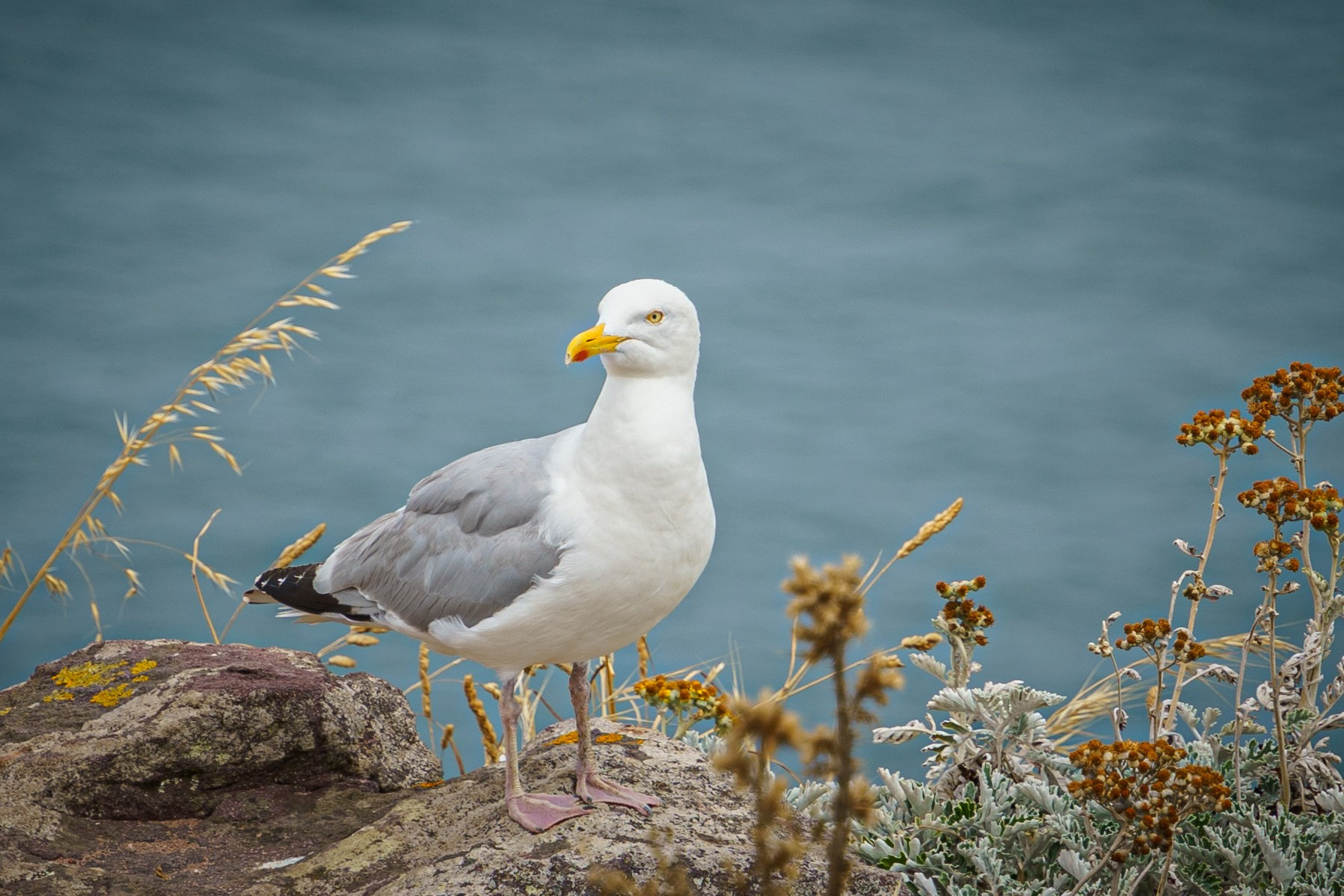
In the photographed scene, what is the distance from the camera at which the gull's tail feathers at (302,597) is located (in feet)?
12.3

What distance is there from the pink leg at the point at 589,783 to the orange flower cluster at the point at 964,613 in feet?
3.16

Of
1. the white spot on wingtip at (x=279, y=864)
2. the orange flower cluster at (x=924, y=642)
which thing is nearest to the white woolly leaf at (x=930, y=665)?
the orange flower cluster at (x=924, y=642)

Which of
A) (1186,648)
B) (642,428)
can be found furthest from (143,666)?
(1186,648)

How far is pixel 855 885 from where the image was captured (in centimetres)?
317

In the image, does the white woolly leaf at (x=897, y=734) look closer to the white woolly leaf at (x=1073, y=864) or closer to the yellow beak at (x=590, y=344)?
the white woolly leaf at (x=1073, y=864)

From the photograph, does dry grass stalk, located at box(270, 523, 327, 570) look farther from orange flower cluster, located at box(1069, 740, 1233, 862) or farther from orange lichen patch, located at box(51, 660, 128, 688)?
orange flower cluster, located at box(1069, 740, 1233, 862)

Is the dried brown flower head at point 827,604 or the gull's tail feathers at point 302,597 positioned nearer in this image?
the dried brown flower head at point 827,604

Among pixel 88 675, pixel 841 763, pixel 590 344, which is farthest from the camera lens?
pixel 88 675

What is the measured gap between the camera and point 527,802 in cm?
331

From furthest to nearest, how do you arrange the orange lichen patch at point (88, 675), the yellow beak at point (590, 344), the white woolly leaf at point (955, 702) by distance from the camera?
the orange lichen patch at point (88, 675) < the white woolly leaf at point (955, 702) < the yellow beak at point (590, 344)

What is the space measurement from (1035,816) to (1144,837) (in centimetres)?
68

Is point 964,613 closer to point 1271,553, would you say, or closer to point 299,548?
point 1271,553

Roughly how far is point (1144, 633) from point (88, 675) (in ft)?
10.5

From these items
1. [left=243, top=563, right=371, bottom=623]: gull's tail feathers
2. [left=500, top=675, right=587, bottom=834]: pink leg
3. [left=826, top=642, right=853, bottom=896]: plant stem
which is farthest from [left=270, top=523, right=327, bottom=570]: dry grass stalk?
[left=826, top=642, right=853, bottom=896]: plant stem
